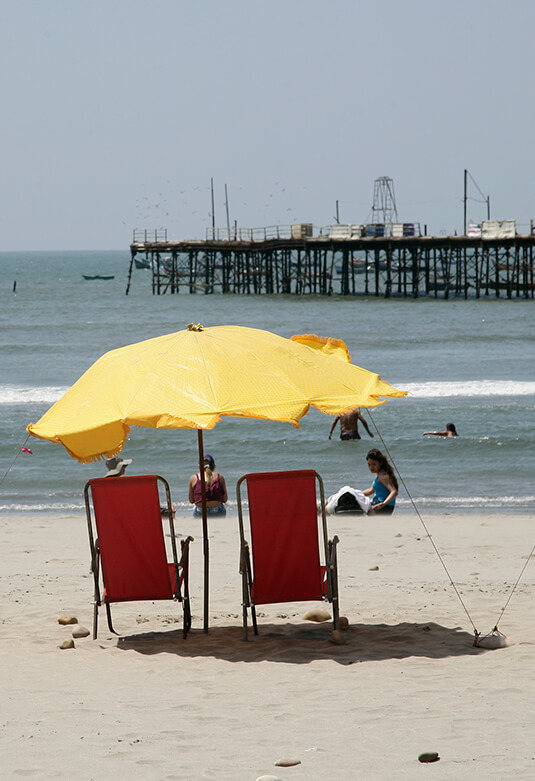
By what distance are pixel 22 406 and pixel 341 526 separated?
11.7 m

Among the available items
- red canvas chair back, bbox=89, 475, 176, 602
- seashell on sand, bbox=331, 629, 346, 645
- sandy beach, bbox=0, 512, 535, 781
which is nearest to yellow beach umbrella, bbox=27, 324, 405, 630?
red canvas chair back, bbox=89, 475, 176, 602

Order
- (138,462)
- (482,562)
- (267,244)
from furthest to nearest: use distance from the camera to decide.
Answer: (267,244) < (138,462) < (482,562)

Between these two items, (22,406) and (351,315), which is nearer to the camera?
(22,406)

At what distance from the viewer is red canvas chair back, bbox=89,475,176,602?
195 inches

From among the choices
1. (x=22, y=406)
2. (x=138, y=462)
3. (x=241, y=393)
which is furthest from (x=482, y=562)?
(x=22, y=406)

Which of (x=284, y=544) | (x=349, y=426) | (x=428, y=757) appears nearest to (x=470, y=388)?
(x=349, y=426)

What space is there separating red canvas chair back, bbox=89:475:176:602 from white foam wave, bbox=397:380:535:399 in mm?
15080

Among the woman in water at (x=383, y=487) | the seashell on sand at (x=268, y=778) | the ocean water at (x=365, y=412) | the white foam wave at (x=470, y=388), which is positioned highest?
the seashell on sand at (x=268, y=778)

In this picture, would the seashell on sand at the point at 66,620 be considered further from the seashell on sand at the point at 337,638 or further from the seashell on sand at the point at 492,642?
the seashell on sand at the point at 492,642

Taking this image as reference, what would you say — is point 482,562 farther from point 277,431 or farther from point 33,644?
point 277,431

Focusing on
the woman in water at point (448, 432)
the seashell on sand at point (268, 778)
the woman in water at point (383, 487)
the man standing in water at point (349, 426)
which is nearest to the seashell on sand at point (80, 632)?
the seashell on sand at point (268, 778)

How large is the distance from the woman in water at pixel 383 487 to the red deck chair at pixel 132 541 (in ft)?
13.1

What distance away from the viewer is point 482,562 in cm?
757

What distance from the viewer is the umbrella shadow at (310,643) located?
496cm
